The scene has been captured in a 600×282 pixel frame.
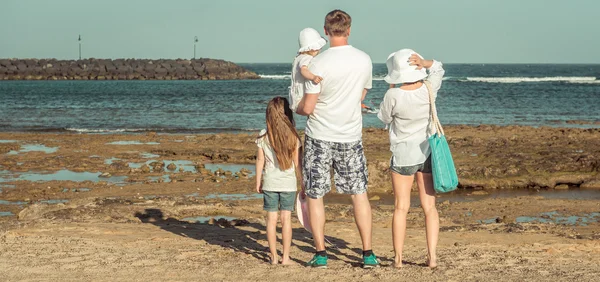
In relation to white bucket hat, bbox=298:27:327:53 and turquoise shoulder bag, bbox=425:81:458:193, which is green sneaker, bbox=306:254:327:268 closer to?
turquoise shoulder bag, bbox=425:81:458:193

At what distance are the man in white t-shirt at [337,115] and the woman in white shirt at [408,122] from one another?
0.23 meters

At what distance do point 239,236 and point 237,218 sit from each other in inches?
62.1

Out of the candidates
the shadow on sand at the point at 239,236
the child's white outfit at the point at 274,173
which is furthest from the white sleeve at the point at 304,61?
the shadow on sand at the point at 239,236

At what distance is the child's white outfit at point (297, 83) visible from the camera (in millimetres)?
6379

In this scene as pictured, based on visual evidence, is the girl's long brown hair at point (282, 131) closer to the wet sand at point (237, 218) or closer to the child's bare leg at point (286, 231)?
the child's bare leg at point (286, 231)

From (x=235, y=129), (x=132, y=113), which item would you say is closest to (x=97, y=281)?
(x=235, y=129)

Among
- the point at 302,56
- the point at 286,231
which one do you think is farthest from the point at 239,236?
the point at 302,56

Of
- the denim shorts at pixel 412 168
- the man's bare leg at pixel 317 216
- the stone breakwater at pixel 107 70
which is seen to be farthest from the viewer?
the stone breakwater at pixel 107 70

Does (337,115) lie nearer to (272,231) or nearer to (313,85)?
(313,85)

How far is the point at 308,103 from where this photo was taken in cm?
630

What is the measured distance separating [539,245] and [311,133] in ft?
9.78

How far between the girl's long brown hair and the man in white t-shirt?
6.8 inches

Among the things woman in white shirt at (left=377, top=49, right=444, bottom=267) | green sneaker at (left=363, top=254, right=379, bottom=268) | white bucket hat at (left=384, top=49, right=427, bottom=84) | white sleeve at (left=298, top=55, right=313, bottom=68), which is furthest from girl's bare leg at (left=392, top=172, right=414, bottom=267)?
white sleeve at (left=298, top=55, right=313, bottom=68)

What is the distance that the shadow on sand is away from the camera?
25.2 feet
